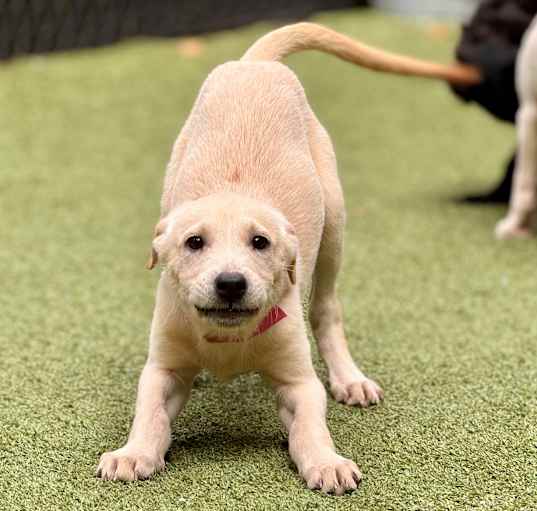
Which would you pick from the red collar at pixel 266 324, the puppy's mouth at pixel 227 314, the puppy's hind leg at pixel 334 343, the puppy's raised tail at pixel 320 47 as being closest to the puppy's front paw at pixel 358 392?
the puppy's hind leg at pixel 334 343

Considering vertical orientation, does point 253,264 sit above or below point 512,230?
above

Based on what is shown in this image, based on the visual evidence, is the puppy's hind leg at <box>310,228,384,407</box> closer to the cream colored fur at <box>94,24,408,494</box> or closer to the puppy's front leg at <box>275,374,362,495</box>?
the cream colored fur at <box>94,24,408,494</box>

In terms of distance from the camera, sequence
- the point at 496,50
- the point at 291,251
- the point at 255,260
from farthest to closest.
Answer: the point at 496,50 → the point at 291,251 → the point at 255,260

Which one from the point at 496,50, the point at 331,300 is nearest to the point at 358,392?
the point at 331,300

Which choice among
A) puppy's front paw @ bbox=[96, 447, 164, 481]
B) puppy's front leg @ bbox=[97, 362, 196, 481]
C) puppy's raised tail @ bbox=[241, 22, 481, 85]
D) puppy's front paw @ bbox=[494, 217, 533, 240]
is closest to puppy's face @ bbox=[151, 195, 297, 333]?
puppy's front leg @ bbox=[97, 362, 196, 481]

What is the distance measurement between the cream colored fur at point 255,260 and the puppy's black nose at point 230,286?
18mm

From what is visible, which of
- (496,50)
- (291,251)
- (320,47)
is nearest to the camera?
(291,251)

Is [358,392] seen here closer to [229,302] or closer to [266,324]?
[266,324]

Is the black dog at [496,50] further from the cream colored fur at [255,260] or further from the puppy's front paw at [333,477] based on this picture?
the puppy's front paw at [333,477]

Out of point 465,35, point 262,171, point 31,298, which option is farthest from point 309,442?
point 465,35

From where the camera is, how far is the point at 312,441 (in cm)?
240

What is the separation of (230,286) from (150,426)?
1.48 feet

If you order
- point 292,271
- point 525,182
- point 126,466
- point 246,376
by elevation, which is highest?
point 292,271

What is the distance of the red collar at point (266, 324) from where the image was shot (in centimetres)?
251
